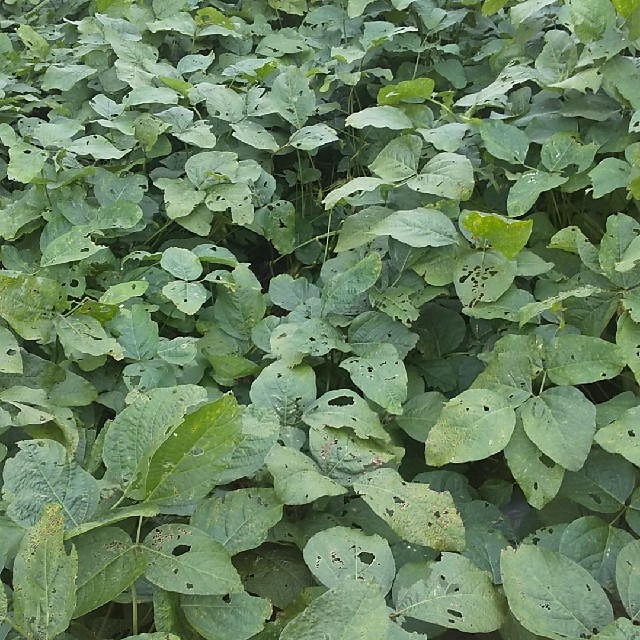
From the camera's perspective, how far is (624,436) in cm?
91

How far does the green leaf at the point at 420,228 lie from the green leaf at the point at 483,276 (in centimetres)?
5

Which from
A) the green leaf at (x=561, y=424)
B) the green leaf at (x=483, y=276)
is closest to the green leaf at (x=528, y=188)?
the green leaf at (x=483, y=276)

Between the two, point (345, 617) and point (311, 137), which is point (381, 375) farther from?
point (311, 137)

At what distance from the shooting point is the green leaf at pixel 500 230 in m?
1.12

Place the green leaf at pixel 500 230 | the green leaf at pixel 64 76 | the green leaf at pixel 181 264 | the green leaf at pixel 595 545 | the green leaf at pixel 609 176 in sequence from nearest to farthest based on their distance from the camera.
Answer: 1. the green leaf at pixel 595 545
2. the green leaf at pixel 500 230
3. the green leaf at pixel 609 176
4. the green leaf at pixel 181 264
5. the green leaf at pixel 64 76

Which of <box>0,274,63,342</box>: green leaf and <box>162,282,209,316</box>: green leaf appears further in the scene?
<box>162,282,209,316</box>: green leaf

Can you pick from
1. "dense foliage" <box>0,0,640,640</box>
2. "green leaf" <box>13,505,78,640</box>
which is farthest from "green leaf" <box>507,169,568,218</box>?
"green leaf" <box>13,505,78,640</box>

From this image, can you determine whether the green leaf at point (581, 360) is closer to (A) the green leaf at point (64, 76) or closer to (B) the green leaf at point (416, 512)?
(B) the green leaf at point (416, 512)

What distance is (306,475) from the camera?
91cm

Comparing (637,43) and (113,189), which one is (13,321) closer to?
(113,189)

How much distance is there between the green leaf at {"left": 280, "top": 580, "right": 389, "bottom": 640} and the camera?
674 millimetres

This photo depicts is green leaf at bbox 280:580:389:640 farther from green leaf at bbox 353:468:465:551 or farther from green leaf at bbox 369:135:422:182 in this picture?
green leaf at bbox 369:135:422:182

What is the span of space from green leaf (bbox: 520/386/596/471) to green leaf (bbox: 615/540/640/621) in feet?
0.39

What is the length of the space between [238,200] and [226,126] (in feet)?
1.19
